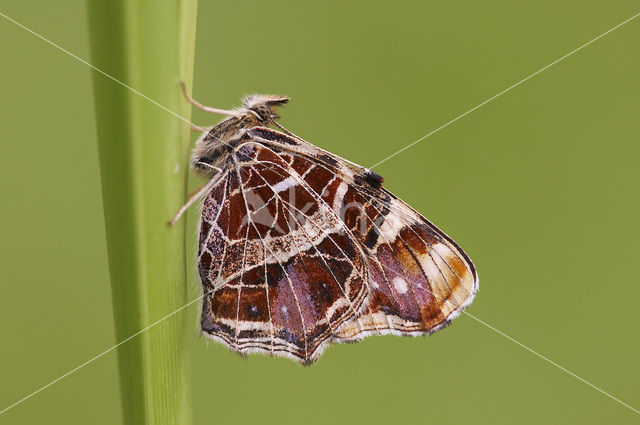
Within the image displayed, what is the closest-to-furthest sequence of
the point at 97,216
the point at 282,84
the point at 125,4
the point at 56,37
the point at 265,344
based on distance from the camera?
the point at 125,4 → the point at 265,344 → the point at 56,37 → the point at 97,216 → the point at 282,84

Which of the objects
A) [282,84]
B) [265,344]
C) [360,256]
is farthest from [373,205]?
[282,84]

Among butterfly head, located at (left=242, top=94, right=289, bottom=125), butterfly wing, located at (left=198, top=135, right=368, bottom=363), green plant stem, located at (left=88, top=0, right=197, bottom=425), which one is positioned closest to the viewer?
green plant stem, located at (left=88, top=0, right=197, bottom=425)

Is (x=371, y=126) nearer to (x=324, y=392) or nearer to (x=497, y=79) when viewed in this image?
(x=497, y=79)

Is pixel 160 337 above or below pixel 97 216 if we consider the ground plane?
above

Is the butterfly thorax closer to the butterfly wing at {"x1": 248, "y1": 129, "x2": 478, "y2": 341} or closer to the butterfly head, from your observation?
the butterfly head

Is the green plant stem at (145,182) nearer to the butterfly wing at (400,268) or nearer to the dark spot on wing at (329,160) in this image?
the dark spot on wing at (329,160)

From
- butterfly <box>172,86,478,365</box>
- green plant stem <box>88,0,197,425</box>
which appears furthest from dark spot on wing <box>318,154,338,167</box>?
green plant stem <box>88,0,197,425</box>

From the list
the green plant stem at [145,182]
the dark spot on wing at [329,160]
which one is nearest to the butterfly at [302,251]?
the dark spot on wing at [329,160]
